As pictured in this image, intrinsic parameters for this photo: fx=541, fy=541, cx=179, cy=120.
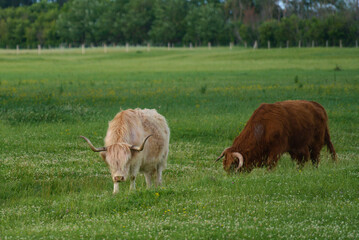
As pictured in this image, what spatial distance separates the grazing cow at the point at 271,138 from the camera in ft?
42.3

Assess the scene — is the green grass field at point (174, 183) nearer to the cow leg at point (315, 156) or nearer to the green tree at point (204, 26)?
the cow leg at point (315, 156)

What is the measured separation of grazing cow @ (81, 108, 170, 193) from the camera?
34.7 ft

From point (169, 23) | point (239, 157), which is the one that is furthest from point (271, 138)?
point (169, 23)

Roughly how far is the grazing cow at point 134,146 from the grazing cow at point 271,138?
1518 millimetres

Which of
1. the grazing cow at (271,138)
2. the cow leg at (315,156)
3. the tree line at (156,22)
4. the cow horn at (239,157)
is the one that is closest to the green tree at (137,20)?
the tree line at (156,22)

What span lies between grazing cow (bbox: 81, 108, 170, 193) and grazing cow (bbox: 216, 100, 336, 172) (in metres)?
1.52

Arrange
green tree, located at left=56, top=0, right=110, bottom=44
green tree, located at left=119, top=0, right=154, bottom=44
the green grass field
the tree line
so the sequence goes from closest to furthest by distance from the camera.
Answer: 1. the green grass field
2. the tree line
3. green tree, located at left=119, top=0, right=154, bottom=44
4. green tree, located at left=56, top=0, right=110, bottom=44

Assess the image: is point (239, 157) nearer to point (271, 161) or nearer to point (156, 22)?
point (271, 161)

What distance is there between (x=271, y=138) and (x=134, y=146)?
372cm

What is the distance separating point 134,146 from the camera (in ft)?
35.4

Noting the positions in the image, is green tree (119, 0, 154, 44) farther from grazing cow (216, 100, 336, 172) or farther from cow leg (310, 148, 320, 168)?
grazing cow (216, 100, 336, 172)

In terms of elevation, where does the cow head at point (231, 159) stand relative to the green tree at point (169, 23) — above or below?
below

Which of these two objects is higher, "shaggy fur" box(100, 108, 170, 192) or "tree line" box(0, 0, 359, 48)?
"tree line" box(0, 0, 359, 48)

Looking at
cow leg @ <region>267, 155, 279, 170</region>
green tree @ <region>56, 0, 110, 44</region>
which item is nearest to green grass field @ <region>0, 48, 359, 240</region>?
cow leg @ <region>267, 155, 279, 170</region>
